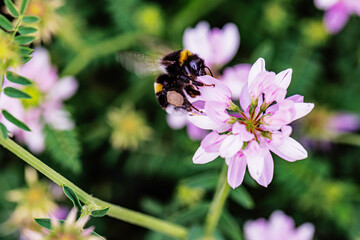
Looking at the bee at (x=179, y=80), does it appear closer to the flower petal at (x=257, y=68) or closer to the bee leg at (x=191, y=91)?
the bee leg at (x=191, y=91)

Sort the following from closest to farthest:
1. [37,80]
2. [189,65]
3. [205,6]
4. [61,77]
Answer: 1. [189,65]
2. [37,80]
3. [61,77]
4. [205,6]

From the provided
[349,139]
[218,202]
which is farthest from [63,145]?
[349,139]

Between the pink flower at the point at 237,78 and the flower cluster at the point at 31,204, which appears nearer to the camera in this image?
the pink flower at the point at 237,78

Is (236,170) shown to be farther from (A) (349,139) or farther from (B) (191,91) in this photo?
(A) (349,139)

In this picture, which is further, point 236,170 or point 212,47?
point 212,47

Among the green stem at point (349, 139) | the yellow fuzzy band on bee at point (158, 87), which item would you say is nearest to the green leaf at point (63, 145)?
the yellow fuzzy band on bee at point (158, 87)

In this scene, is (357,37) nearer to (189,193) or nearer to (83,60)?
(189,193)

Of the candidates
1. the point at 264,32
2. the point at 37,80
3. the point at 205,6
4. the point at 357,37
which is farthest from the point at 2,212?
the point at 357,37
